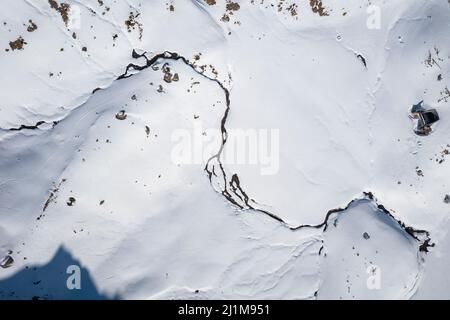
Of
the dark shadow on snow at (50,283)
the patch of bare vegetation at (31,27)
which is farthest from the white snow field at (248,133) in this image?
the dark shadow on snow at (50,283)

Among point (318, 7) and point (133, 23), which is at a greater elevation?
point (318, 7)

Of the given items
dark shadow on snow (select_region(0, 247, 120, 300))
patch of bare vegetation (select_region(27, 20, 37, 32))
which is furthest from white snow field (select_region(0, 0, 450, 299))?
dark shadow on snow (select_region(0, 247, 120, 300))

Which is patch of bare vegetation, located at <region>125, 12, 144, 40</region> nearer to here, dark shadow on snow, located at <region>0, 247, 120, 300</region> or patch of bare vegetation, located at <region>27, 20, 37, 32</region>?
patch of bare vegetation, located at <region>27, 20, 37, 32</region>

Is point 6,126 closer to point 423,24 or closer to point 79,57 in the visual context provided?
point 79,57

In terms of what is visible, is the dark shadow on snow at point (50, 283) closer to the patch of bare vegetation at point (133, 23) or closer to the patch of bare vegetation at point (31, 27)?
the patch of bare vegetation at point (31, 27)

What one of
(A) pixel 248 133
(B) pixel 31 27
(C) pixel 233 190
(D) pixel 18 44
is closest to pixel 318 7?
(A) pixel 248 133

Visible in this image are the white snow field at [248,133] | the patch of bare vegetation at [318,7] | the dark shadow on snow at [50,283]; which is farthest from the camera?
the patch of bare vegetation at [318,7]

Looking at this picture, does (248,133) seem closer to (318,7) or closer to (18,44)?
(318,7)
